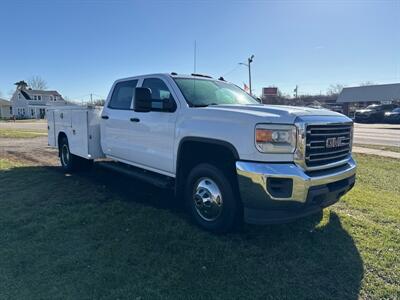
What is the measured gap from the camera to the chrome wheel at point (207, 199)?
158 inches

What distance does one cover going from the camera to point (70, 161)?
752cm

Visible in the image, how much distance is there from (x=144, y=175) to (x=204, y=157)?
→ 1.36 m

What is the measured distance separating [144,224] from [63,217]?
1.23m

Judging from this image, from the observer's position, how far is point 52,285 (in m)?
3.02

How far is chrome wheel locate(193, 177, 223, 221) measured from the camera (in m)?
4.02

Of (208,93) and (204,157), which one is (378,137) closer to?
(208,93)

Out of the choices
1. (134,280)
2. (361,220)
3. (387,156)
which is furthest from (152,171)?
(387,156)

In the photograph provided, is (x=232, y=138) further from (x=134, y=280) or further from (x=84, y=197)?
(x=84, y=197)

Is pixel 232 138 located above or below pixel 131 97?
below

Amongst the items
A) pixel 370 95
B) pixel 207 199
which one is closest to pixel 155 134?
pixel 207 199

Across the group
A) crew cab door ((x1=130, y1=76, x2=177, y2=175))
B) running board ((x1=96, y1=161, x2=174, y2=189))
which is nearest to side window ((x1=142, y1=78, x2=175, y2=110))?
crew cab door ((x1=130, y1=76, x2=177, y2=175))

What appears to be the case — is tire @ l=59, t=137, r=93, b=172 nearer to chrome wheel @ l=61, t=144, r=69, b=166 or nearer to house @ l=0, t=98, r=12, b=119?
chrome wheel @ l=61, t=144, r=69, b=166

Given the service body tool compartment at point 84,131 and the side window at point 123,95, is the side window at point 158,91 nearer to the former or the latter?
the side window at point 123,95

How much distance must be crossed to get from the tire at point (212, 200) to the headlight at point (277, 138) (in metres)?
0.71
